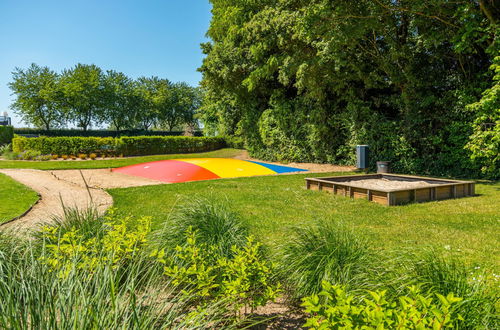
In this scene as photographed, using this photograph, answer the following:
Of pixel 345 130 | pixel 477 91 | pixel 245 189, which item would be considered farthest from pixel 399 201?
pixel 345 130

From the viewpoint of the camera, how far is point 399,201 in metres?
7.49

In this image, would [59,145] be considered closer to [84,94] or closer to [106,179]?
[106,179]

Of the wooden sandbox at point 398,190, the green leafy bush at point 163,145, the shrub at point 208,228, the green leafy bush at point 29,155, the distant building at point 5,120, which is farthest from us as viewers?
the distant building at point 5,120

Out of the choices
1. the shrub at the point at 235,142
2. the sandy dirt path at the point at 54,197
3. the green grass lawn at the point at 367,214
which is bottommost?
the green grass lawn at the point at 367,214

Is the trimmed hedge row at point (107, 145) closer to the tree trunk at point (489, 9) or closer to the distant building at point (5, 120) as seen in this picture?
the tree trunk at point (489, 9)

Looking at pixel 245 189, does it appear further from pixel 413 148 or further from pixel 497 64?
pixel 497 64

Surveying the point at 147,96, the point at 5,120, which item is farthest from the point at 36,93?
the point at 147,96

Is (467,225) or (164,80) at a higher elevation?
(164,80)

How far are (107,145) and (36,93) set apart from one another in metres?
28.6

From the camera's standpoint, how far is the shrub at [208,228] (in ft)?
10.7

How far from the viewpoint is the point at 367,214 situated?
649cm

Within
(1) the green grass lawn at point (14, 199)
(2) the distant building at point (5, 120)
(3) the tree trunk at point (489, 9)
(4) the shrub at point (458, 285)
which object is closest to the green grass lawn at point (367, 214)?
(4) the shrub at point (458, 285)

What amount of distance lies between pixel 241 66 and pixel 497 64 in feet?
40.1

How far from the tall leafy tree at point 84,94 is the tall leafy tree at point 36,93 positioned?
1288 millimetres
